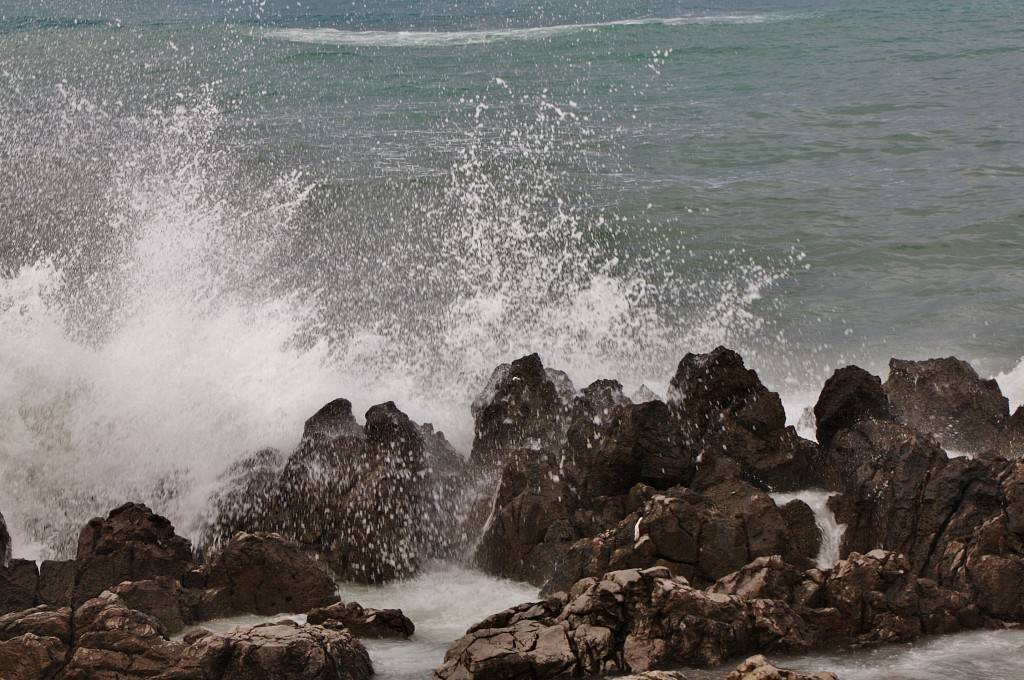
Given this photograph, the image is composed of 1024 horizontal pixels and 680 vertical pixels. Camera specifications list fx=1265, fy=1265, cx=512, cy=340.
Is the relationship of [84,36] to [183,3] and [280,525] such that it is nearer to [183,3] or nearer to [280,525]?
[183,3]

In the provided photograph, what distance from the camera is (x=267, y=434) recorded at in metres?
10.8

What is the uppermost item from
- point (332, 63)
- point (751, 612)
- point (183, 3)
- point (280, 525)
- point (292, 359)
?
point (183, 3)

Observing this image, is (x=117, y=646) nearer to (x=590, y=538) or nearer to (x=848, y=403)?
(x=590, y=538)

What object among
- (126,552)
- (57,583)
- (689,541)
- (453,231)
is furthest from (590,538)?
(453,231)

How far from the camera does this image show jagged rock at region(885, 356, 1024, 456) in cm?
972

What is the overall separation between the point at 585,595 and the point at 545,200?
1191 centimetres

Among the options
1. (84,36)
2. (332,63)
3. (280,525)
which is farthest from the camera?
(84,36)

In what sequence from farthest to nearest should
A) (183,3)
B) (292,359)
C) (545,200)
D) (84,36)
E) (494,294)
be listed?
(183,3), (84,36), (545,200), (494,294), (292,359)

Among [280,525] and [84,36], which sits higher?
[84,36]

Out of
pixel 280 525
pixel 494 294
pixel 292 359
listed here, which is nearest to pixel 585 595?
pixel 280 525

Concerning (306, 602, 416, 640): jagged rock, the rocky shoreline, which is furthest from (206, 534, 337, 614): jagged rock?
(306, 602, 416, 640): jagged rock

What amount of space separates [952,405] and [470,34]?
27.1 meters

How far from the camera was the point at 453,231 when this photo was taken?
16.9 metres

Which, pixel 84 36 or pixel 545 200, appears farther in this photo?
pixel 84 36
